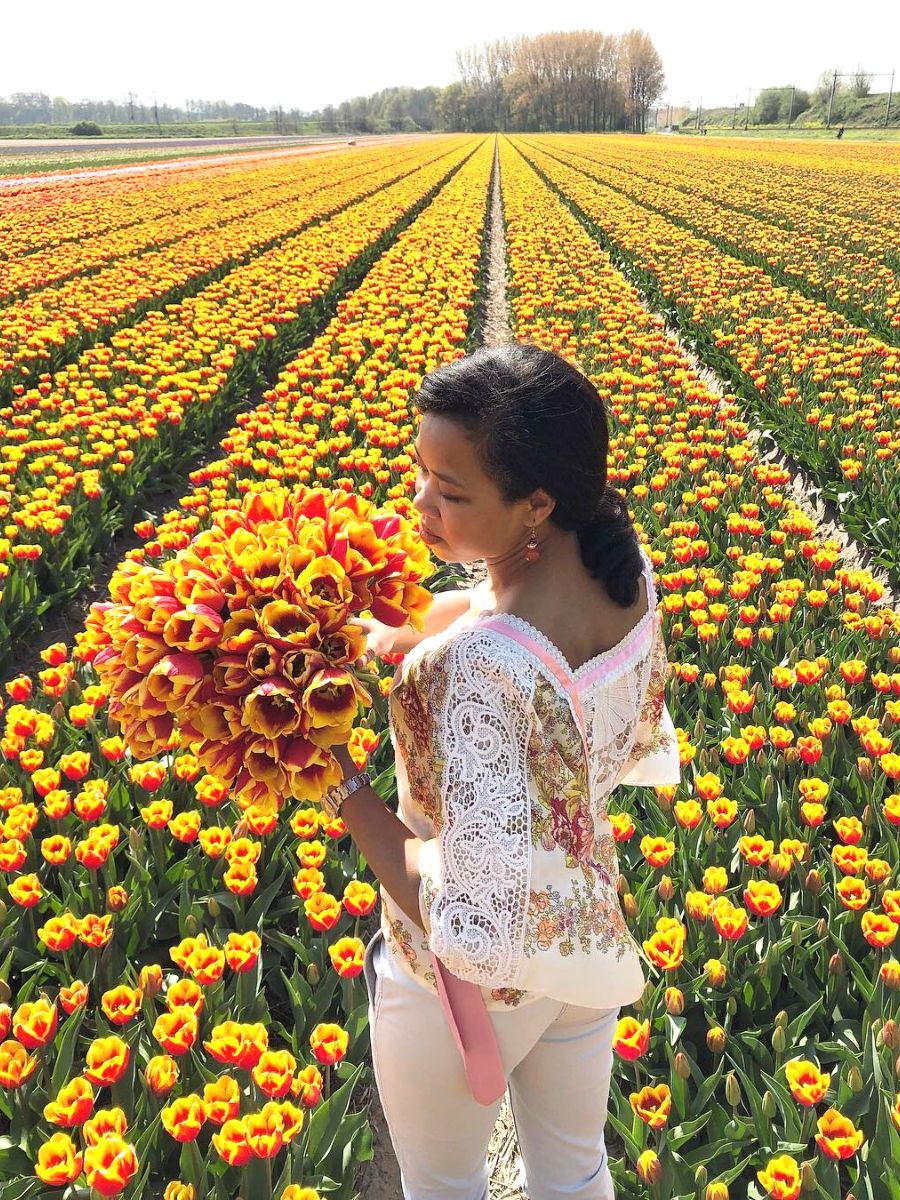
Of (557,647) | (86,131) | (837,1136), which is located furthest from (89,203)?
(86,131)

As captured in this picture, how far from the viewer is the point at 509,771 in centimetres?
116

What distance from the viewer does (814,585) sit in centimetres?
427

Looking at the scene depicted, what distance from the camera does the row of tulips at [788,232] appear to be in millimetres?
11523

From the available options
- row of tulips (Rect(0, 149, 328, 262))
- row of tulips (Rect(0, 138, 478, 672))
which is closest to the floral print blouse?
row of tulips (Rect(0, 138, 478, 672))

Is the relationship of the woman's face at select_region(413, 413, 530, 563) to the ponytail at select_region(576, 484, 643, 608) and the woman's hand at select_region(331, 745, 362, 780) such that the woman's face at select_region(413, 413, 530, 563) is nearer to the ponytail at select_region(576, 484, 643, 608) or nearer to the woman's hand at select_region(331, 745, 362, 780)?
the ponytail at select_region(576, 484, 643, 608)

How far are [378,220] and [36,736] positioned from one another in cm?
1674

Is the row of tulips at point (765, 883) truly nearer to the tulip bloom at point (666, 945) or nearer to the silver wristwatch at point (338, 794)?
the tulip bloom at point (666, 945)

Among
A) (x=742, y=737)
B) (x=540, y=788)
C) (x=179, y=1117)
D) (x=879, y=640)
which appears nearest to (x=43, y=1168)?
(x=179, y=1117)

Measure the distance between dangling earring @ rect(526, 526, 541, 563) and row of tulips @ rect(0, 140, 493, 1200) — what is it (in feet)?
1.00

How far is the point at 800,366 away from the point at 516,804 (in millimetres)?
7690

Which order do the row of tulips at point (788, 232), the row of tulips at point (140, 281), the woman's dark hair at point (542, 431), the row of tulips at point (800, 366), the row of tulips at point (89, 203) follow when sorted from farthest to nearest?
the row of tulips at point (89, 203) → the row of tulips at point (788, 232) → the row of tulips at point (140, 281) → the row of tulips at point (800, 366) → the woman's dark hair at point (542, 431)

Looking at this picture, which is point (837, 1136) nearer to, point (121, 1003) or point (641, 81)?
point (121, 1003)

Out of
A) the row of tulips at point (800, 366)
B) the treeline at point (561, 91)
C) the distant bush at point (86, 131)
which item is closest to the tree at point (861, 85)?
the treeline at point (561, 91)

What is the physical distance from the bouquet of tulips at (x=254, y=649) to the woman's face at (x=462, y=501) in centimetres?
11
